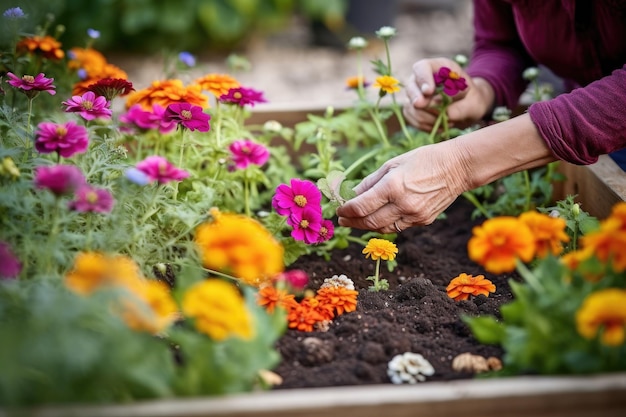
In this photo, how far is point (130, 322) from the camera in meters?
1.05

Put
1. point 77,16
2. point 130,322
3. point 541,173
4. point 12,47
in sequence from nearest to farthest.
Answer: point 130,322
point 12,47
point 541,173
point 77,16

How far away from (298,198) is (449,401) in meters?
0.66

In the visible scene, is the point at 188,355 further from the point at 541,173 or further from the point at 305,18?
the point at 305,18

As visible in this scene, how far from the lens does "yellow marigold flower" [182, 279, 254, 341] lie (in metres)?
1.03

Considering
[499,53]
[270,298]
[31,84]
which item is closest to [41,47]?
[31,84]

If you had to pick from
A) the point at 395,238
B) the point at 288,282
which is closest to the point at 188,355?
the point at 288,282

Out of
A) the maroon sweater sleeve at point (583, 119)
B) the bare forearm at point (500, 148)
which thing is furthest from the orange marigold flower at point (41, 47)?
the maroon sweater sleeve at point (583, 119)

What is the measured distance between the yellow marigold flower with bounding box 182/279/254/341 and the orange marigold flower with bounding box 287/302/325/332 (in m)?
0.40

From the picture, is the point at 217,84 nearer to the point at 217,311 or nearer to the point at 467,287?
the point at 467,287

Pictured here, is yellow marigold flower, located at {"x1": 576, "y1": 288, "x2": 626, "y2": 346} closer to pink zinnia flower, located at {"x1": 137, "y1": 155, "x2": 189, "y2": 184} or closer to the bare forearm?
the bare forearm

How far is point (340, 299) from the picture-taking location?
153cm

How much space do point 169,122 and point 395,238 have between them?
0.72 meters

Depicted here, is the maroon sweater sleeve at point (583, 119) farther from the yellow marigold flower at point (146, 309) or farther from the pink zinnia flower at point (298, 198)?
the yellow marigold flower at point (146, 309)

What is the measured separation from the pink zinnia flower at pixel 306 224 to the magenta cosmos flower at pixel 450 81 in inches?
21.4
